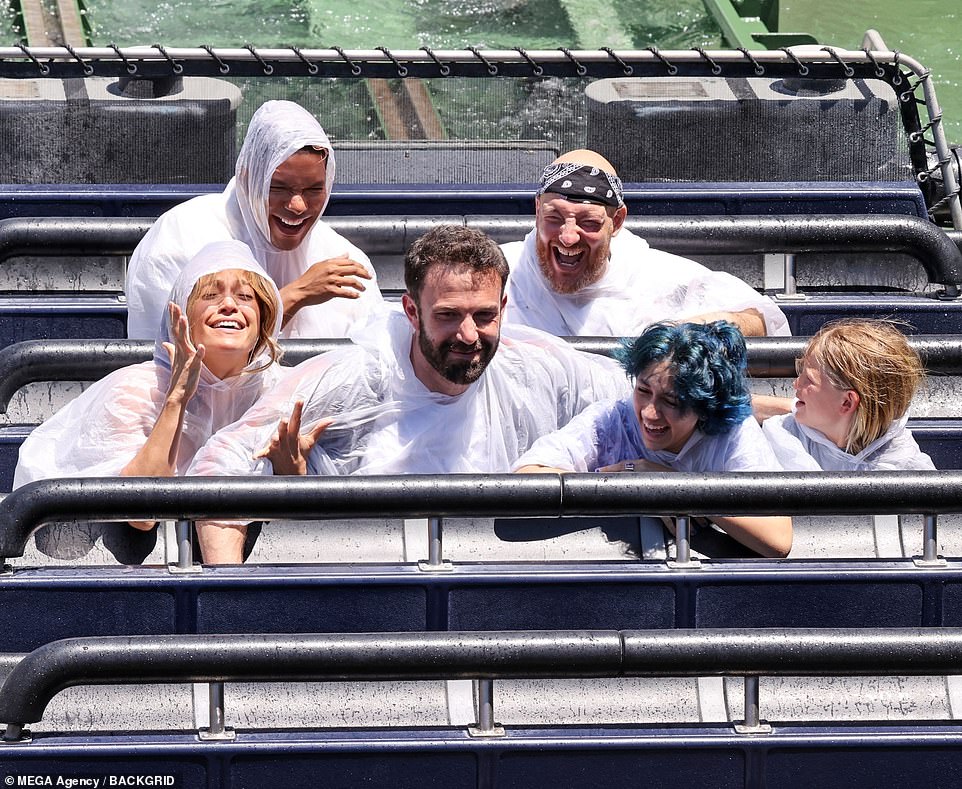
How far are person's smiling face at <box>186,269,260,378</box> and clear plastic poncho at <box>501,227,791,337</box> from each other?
860mm

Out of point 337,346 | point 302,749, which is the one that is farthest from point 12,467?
point 302,749

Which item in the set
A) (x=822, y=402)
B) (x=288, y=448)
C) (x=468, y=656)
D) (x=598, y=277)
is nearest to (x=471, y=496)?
(x=468, y=656)

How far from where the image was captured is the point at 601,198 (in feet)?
11.6

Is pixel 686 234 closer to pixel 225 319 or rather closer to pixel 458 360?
pixel 458 360

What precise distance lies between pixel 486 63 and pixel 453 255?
1.73 m

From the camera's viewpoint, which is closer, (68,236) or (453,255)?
(453,255)

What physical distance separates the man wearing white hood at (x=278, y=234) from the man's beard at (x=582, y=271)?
15.7 inches

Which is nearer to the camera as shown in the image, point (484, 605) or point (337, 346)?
point (484, 605)

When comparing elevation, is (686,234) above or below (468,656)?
above

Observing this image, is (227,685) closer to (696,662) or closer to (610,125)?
(696,662)

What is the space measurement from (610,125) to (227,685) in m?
2.94

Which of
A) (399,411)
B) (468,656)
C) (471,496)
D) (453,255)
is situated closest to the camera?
(468,656)

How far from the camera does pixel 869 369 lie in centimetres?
287

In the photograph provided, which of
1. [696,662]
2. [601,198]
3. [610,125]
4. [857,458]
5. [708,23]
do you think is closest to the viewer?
[696,662]
